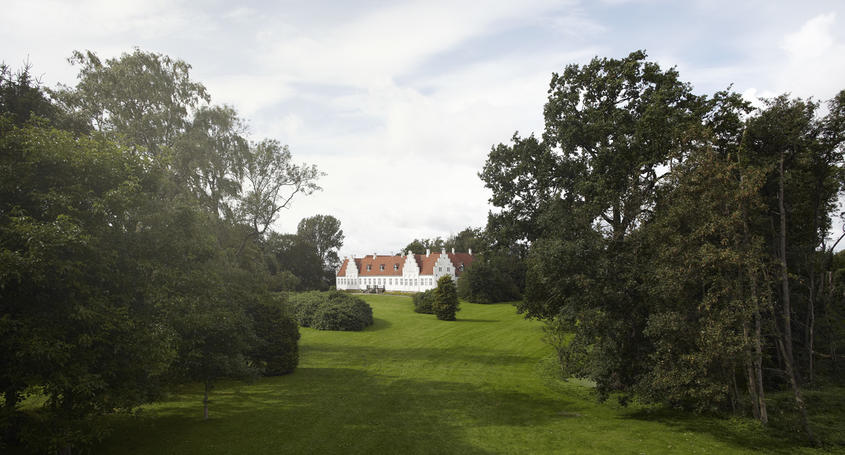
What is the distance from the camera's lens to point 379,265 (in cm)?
9662

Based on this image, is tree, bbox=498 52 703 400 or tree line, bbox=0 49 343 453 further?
tree, bbox=498 52 703 400

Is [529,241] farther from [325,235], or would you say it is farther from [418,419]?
[325,235]

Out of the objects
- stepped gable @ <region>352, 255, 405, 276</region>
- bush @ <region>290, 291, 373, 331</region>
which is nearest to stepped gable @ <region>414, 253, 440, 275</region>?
stepped gable @ <region>352, 255, 405, 276</region>

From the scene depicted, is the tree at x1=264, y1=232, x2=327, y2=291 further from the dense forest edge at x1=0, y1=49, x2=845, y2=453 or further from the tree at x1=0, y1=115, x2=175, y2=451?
the tree at x1=0, y1=115, x2=175, y2=451

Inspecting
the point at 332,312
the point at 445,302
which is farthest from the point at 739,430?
the point at 445,302

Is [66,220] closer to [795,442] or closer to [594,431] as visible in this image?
[594,431]

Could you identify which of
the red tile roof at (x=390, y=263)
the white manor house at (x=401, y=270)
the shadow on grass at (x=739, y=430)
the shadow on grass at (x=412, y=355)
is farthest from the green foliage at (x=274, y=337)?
the red tile roof at (x=390, y=263)

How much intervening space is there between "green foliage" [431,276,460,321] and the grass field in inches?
754

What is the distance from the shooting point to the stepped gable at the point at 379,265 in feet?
312

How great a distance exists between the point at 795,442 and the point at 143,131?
1387 inches

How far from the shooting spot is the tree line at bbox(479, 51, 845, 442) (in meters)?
15.5

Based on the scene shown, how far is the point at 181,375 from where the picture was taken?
55.7 ft

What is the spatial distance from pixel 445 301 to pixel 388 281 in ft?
148

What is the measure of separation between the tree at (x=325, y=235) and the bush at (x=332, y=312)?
61150 millimetres
